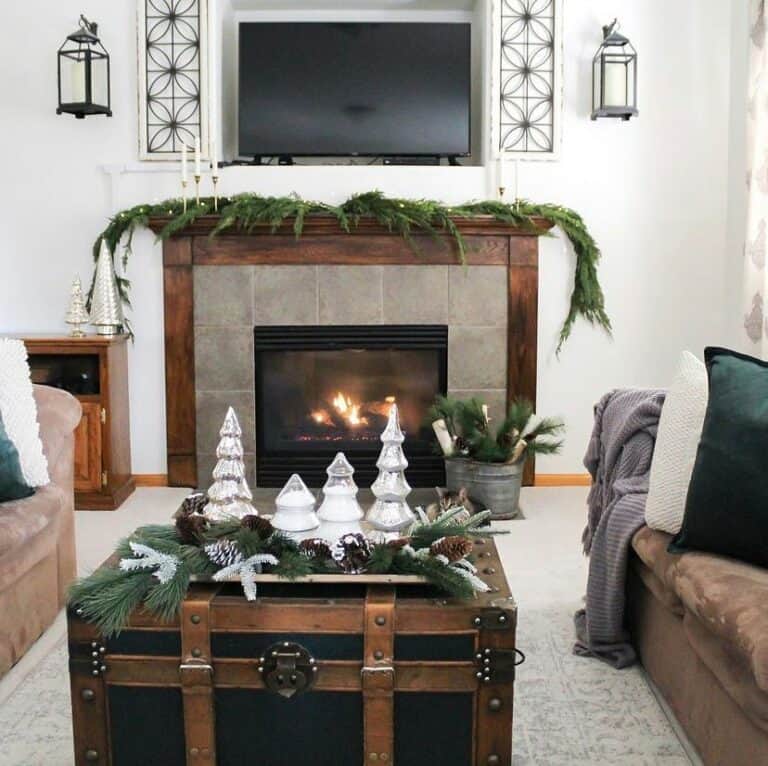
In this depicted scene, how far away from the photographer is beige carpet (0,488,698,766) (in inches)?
91.0

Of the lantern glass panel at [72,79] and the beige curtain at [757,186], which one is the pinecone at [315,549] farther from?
the lantern glass panel at [72,79]

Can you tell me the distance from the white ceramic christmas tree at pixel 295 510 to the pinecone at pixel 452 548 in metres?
0.33

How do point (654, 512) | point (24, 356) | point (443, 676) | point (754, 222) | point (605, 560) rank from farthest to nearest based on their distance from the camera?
point (754, 222), point (24, 356), point (605, 560), point (654, 512), point (443, 676)

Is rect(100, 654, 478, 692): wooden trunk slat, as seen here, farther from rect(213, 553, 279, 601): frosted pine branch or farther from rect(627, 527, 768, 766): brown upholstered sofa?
rect(627, 527, 768, 766): brown upholstered sofa

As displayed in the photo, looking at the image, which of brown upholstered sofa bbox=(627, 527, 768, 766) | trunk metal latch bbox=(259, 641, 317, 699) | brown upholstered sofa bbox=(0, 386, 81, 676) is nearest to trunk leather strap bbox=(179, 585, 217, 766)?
trunk metal latch bbox=(259, 641, 317, 699)

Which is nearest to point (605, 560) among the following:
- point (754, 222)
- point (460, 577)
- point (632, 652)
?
point (632, 652)

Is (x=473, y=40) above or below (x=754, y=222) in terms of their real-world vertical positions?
above

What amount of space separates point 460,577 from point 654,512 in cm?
76

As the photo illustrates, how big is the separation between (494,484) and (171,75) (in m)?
2.37

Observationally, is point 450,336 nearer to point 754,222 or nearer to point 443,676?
point 754,222

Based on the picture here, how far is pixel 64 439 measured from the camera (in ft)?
10.4

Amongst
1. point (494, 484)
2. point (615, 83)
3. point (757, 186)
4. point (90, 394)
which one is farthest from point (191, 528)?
point (615, 83)

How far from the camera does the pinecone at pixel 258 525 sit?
208 centimetres

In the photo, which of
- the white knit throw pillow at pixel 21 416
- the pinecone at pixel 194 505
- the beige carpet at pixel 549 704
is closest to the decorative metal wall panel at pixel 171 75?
the white knit throw pillow at pixel 21 416
